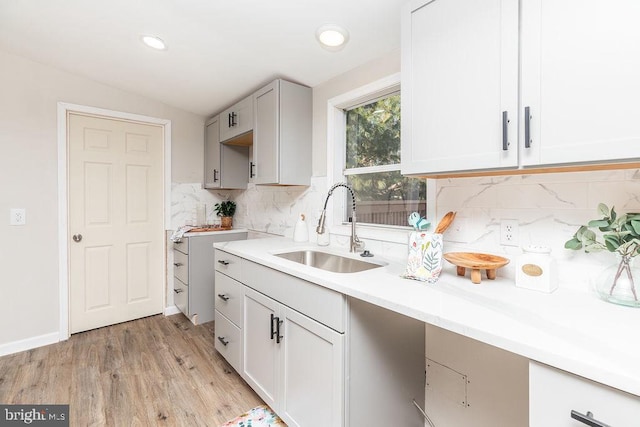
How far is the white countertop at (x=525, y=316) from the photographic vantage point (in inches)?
26.8

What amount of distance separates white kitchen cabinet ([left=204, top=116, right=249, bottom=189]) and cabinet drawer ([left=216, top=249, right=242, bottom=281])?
115 cm

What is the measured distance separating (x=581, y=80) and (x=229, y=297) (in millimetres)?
2096

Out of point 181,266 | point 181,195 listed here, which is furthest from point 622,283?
point 181,195

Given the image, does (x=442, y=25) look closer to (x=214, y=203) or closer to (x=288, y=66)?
(x=288, y=66)

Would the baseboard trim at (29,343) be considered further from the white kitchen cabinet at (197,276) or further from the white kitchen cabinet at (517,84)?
the white kitchen cabinet at (517,84)

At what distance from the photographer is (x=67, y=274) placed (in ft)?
8.99

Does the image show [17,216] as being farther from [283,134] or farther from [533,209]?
[533,209]

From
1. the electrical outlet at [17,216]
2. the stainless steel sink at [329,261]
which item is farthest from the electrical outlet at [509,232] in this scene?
the electrical outlet at [17,216]

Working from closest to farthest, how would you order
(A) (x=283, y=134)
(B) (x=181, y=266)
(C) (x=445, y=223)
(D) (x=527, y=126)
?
(D) (x=527, y=126) → (C) (x=445, y=223) → (A) (x=283, y=134) → (B) (x=181, y=266)

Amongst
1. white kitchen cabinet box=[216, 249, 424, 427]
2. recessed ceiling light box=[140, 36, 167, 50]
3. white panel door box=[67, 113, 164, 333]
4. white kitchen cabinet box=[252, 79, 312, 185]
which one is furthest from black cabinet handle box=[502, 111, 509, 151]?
white panel door box=[67, 113, 164, 333]

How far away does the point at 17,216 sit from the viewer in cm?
250

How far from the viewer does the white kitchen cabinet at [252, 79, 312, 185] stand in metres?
2.28

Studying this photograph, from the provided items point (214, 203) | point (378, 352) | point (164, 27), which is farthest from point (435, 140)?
point (214, 203)

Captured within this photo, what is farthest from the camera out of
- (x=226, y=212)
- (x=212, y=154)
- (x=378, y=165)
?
(x=226, y=212)
